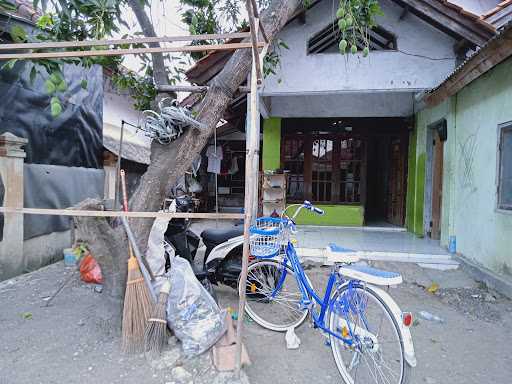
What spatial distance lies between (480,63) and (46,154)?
572cm

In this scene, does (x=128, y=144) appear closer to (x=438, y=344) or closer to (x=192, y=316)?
(x=192, y=316)

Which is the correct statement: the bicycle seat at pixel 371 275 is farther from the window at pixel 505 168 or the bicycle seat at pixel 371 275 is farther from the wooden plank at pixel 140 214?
the window at pixel 505 168

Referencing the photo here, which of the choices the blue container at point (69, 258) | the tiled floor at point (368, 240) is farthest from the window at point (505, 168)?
the blue container at point (69, 258)

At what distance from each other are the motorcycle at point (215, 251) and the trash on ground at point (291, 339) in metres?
0.86

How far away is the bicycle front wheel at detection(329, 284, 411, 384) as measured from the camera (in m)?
2.00

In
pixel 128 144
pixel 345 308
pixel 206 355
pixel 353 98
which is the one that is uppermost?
pixel 353 98

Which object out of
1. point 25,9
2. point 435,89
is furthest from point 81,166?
point 435,89

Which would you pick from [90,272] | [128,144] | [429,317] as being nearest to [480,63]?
[429,317]

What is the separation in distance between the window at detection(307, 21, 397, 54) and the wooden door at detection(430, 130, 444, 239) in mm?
1920

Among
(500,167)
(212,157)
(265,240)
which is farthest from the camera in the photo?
(212,157)

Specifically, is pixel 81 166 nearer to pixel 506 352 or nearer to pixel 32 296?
pixel 32 296

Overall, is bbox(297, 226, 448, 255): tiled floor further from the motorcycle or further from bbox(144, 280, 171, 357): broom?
bbox(144, 280, 171, 357): broom

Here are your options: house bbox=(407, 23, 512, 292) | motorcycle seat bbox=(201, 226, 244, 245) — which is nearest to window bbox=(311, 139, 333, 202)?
house bbox=(407, 23, 512, 292)

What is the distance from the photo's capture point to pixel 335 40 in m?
6.34
